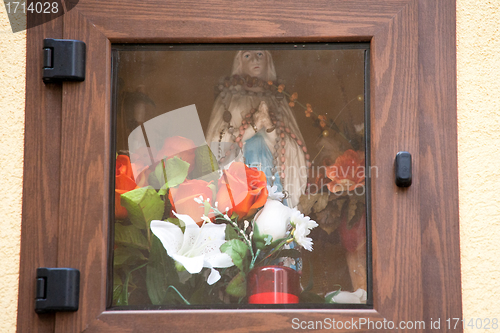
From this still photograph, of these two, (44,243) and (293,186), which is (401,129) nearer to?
(293,186)

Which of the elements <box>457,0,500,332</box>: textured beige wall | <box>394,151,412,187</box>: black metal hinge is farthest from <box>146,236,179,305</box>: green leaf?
<box>457,0,500,332</box>: textured beige wall

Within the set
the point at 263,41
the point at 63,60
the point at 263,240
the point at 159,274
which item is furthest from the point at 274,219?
A: the point at 63,60

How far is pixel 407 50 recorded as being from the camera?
82cm

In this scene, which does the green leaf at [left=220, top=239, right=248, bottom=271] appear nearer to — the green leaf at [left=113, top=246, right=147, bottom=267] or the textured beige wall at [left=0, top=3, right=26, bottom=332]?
the green leaf at [left=113, top=246, right=147, bottom=267]

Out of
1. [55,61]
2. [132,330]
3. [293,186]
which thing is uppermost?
[55,61]

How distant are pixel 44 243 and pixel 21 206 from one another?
0.09 metres

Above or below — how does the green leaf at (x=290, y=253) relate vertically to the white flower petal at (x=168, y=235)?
below

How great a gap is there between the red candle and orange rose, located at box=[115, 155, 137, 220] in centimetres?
28

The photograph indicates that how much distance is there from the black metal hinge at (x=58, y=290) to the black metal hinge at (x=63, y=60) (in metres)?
0.37

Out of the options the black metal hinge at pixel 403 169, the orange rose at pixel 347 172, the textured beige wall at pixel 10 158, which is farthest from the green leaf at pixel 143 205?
the black metal hinge at pixel 403 169

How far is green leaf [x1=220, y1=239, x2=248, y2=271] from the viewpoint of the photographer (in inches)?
Result: 32.3

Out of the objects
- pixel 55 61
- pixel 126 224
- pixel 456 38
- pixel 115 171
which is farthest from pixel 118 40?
pixel 456 38

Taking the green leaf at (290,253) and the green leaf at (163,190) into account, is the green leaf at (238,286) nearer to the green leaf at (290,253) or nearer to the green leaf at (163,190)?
the green leaf at (290,253)

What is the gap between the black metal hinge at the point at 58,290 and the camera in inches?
30.1
